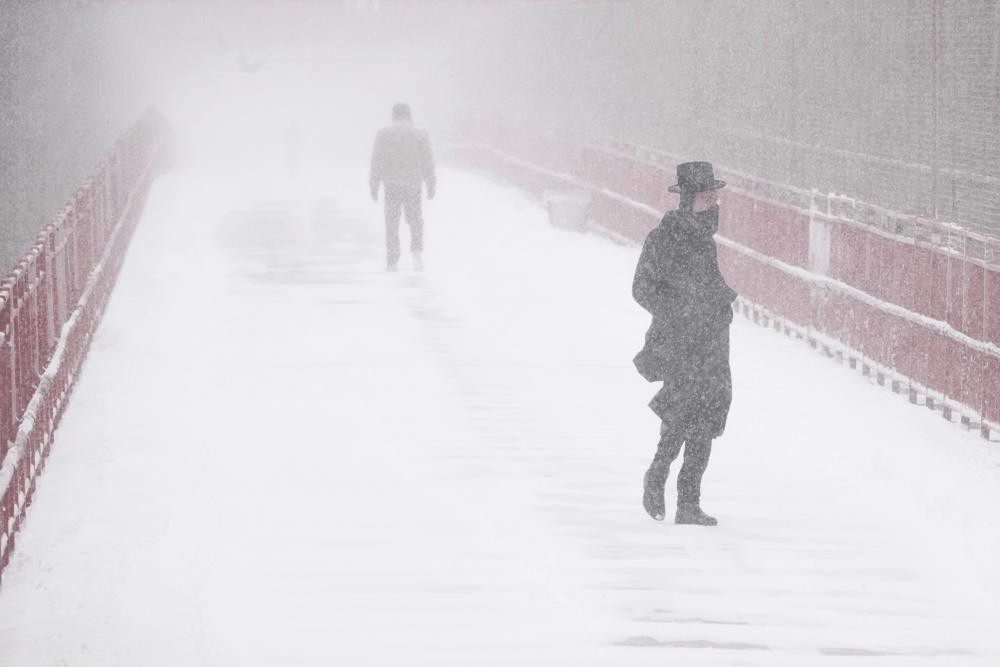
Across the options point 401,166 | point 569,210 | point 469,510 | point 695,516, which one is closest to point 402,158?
point 401,166

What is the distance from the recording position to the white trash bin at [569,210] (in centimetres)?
2473

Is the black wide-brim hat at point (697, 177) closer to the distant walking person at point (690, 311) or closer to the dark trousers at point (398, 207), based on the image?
the distant walking person at point (690, 311)

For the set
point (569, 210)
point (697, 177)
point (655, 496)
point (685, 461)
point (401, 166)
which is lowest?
point (569, 210)

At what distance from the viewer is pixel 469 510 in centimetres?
925

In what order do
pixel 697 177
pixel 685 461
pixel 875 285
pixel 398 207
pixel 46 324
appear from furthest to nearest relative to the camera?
pixel 398 207 < pixel 875 285 < pixel 46 324 < pixel 685 461 < pixel 697 177

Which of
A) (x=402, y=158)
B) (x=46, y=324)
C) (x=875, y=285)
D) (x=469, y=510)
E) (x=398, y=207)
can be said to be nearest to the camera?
(x=469, y=510)

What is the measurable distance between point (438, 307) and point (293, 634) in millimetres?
10325

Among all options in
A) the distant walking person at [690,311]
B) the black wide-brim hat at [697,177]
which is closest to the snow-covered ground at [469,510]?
the distant walking person at [690,311]

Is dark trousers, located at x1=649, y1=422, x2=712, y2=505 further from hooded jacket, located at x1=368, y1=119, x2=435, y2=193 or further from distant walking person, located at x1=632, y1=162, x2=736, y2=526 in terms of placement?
hooded jacket, located at x1=368, y1=119, x2=435, y2=193

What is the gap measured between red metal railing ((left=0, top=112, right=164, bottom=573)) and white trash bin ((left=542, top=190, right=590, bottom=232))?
689cm

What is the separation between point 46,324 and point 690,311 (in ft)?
15.3

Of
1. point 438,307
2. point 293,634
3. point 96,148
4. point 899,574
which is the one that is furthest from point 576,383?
point 96,148

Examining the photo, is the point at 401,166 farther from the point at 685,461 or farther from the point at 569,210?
the point at 685,461

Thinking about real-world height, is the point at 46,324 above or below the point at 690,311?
below
